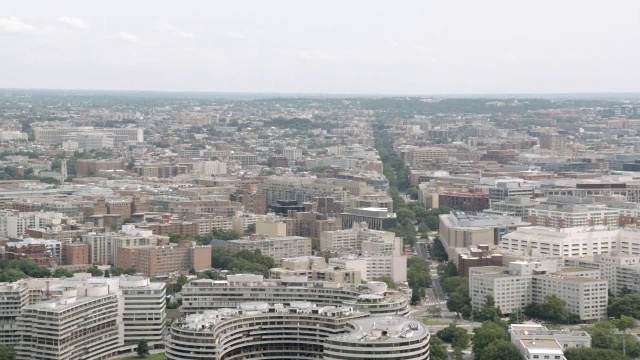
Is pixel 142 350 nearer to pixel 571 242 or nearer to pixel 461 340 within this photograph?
pixel 461 340

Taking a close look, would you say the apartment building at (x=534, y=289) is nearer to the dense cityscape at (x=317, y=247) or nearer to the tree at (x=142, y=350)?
the dense cityscape at (x=317, y=247)

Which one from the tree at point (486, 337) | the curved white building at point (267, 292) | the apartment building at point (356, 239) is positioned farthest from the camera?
the apartment building at point (356, 239)

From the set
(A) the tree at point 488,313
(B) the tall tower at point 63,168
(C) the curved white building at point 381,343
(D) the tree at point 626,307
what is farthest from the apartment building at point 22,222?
(C) the curved white building at point 381,343

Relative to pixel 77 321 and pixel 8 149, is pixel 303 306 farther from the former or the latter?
pixel 8 149

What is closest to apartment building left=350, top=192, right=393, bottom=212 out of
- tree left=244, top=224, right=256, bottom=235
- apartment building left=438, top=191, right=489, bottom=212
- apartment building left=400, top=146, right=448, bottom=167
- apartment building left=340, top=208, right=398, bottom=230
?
apartment building left=340, top=208, right=398, bottom=230

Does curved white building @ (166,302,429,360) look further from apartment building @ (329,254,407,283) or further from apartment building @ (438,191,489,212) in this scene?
apartment building @ (438,191,489,212)

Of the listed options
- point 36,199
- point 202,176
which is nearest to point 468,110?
point 202,176

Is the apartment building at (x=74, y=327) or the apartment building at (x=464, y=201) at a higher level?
the apartment building at (x=74, y=327)
